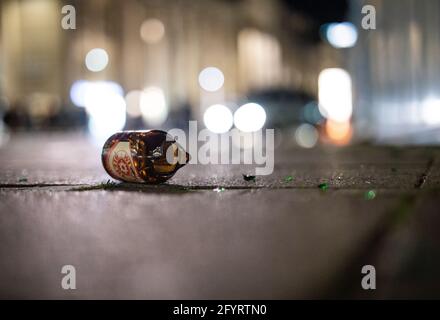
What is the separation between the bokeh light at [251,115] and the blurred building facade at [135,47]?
2601 mm

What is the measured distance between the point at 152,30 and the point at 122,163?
41.1 meters

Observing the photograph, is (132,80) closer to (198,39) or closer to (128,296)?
(198,39)

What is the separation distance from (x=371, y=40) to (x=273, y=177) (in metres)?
8.44

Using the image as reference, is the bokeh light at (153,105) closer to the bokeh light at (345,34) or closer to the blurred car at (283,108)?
the bokeh light at (345,34)

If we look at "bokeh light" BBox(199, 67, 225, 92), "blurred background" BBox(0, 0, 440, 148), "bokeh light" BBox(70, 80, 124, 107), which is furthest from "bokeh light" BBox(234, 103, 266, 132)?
"bokeh light" BBox(199, 67, 225, 92)

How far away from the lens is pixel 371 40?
13.3 m

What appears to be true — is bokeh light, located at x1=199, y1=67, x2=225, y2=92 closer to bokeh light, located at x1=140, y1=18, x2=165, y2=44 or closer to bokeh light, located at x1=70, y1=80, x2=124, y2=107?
bokeh light, located at x1=140, y1=18, x2=165, y2=44

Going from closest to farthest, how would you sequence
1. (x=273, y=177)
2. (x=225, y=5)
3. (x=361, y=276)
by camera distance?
(x=361, y=276), (x=273, y=177), (x=225, y=5)

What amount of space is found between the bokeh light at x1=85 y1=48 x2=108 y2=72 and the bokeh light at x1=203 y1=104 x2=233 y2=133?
14316mm

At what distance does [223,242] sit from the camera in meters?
3.05

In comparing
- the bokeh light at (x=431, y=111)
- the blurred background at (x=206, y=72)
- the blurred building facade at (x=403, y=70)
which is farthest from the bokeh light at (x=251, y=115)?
the bokeh light at (x=431, y=111)

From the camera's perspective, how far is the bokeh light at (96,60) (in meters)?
40.5

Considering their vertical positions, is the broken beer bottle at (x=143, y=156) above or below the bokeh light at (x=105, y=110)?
below
